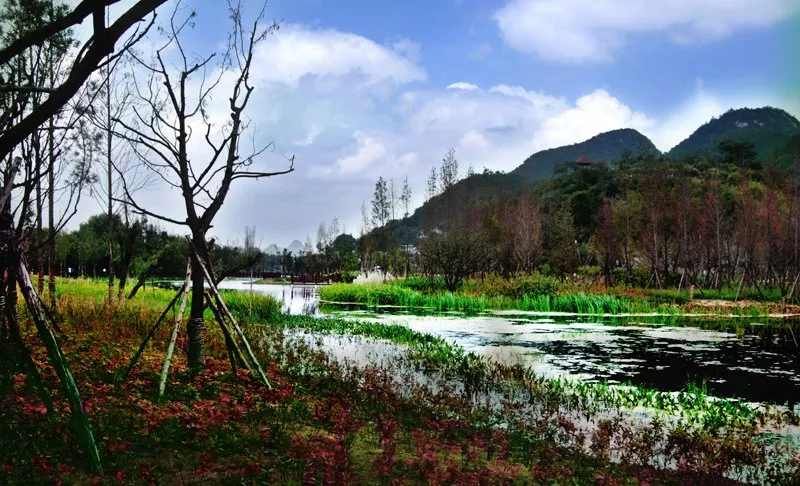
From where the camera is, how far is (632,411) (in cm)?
813

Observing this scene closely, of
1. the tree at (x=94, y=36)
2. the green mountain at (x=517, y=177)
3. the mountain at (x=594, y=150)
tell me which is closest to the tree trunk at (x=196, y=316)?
the tree at (x=94, y=36)

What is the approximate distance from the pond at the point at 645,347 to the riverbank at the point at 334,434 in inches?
102

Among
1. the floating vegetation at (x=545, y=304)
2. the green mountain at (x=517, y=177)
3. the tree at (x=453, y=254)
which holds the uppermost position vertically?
the green mountain at (x=517, y=177)

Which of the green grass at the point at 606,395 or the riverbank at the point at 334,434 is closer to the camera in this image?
the riverbank at the point at 334,434

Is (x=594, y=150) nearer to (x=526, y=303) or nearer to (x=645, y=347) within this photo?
(x=526, y=303)

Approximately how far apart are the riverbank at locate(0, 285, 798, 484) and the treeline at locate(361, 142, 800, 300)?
78.2ft

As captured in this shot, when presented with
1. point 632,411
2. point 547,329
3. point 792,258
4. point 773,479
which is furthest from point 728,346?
point 792,258

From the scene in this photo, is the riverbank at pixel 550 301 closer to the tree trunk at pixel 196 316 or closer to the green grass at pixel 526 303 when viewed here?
the green grass at pixel 526 303

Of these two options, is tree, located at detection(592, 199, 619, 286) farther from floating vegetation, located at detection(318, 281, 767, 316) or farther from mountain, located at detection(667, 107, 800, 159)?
mountain, located at detection(667, 107, 800, 159)

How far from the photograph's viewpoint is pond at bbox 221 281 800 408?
10.4m

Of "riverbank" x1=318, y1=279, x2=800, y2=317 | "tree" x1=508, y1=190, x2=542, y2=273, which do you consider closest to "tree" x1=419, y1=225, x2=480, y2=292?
"riverbank" x1=318, y1=279, x2=800, y2=317

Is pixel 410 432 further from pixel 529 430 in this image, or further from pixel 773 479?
pixel 773 479

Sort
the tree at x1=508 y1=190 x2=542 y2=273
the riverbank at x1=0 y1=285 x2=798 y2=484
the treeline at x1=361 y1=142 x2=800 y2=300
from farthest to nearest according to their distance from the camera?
the tree at x1=508 y1=190 x2=542 y2=273 < the treeline at x1=361 y1=142 x2=800 y2=300 < the riverbank at x1=0 y1=285 x2=798 y2=484

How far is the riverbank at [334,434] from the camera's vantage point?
15.2 feet
